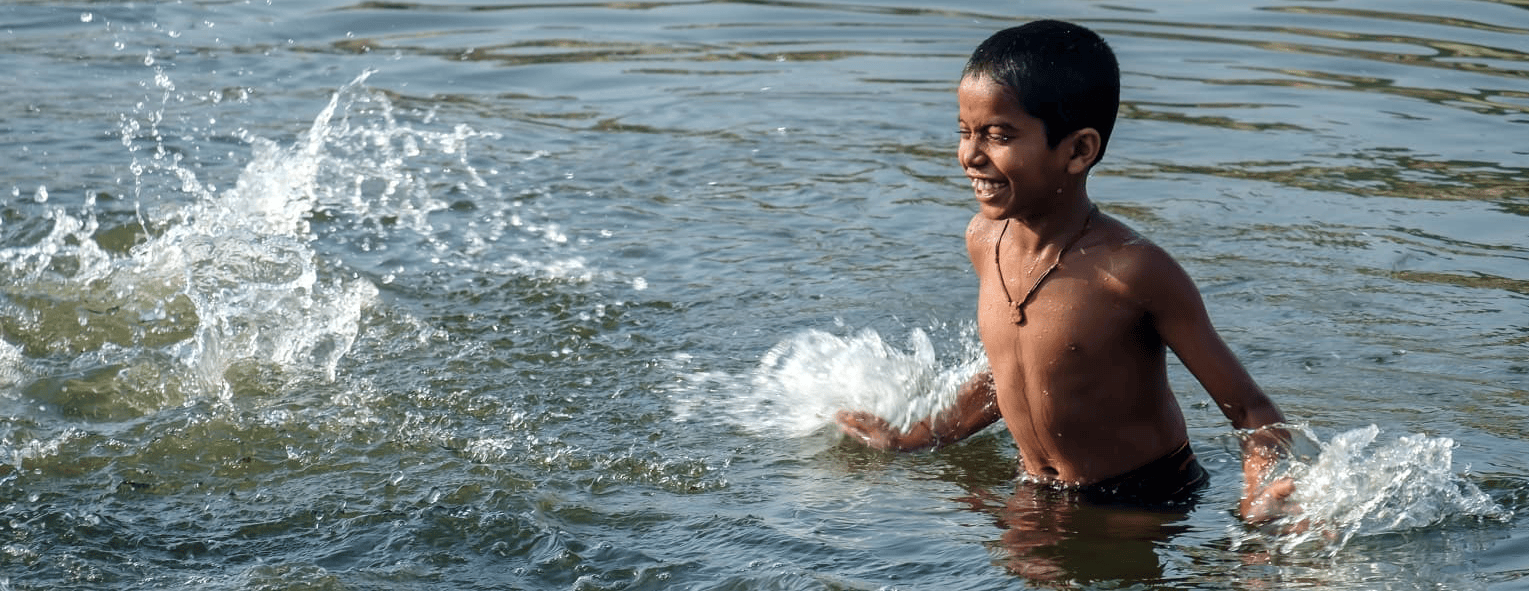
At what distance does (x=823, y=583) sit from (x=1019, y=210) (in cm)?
87

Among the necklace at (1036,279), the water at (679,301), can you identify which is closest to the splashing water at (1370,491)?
the water at (679,301)

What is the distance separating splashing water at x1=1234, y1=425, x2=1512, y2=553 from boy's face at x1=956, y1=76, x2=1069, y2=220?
73 centimetres

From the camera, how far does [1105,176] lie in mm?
7066

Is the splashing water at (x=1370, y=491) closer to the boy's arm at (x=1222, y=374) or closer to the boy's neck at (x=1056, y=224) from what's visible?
the boy's arm at (x=1222, y=374)

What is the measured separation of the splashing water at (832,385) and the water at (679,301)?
0.05ft

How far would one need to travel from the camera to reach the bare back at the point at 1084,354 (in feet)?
11.5

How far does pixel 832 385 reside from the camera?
463 centimetres

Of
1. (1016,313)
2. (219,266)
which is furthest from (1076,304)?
(219,266)

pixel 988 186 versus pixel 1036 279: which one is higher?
pixel 988 186

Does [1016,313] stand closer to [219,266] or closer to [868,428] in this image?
[868,428]

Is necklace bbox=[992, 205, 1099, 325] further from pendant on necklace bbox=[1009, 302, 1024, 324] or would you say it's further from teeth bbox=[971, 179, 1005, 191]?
teeth bbox=[971, 179, 1005, 191]

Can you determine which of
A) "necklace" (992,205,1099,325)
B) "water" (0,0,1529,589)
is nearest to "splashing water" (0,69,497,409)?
"water" (0,0,1529,589)

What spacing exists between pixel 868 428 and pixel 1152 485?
0.86 m

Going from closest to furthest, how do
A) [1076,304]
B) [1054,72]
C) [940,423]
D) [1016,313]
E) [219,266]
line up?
[1054,72] → [1076,304] → [1016,313] → [940,423] → [219,266]
